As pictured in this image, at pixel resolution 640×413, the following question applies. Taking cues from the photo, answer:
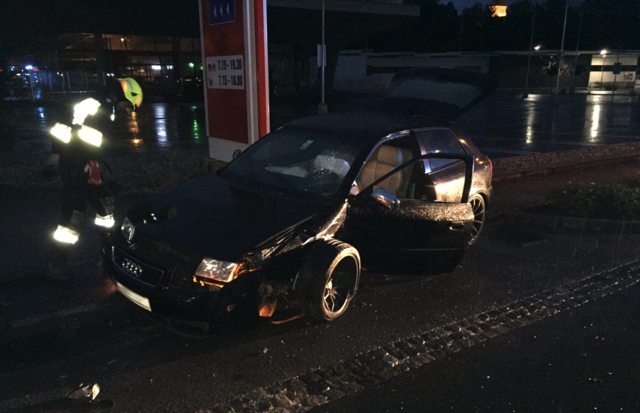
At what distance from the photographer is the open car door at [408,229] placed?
14.1 ft

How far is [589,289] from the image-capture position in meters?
5.05

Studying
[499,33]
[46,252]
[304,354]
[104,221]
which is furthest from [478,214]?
[499,33]

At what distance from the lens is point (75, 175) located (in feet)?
15.1

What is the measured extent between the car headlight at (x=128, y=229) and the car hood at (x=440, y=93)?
406cm

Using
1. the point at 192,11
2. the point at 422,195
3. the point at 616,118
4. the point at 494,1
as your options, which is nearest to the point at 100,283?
the point at 422,195

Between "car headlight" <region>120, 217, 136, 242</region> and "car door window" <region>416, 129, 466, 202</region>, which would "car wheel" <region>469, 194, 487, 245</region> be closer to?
"car door window" <region>416, 129, 466, 202</region>

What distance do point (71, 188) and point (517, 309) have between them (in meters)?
4.18

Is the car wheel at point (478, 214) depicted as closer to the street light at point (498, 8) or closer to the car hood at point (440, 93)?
the car hood at point (440, 93)

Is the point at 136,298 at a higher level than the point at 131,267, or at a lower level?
lower

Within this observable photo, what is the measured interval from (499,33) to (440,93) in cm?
6592

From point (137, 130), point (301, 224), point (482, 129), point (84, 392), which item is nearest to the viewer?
point (84, 392)

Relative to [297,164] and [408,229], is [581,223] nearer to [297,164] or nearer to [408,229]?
[408,229]

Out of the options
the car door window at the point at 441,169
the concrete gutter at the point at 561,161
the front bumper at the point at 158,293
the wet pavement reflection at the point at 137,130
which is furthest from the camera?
the wet pavement reflection at the point at 137,130

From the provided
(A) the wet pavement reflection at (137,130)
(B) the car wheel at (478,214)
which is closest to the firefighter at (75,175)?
(B) the car wheel at (478,214)
